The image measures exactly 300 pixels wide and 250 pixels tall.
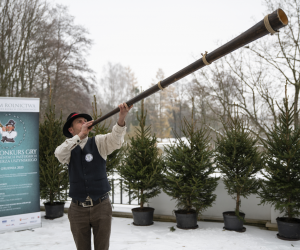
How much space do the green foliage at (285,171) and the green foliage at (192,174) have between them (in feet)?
3.58

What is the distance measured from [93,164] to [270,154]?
3.73 meters

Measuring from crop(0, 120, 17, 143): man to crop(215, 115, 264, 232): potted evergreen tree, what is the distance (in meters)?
4.30

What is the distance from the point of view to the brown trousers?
266 centimetres

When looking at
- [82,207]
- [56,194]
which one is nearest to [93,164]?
[82,207]

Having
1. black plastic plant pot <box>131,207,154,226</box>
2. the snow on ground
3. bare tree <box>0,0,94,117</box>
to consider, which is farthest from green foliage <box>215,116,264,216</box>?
bare tree <box>0,0,94,117</box>

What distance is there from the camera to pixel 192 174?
5.50m

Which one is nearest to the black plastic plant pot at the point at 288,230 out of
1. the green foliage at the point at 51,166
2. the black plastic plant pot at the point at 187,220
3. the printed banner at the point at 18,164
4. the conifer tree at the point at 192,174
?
the conifer tree at the point at 192,174

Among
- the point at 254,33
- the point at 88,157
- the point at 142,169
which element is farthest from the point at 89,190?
the point at 142,169

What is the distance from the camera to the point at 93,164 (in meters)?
2.76

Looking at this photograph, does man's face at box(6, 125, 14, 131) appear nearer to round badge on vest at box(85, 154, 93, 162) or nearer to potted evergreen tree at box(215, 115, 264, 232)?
round badge on vest at box(85, 154, 93, 162)

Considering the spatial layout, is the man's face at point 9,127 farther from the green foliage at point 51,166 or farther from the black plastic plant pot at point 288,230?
the black plastic plant pot at point 288,230

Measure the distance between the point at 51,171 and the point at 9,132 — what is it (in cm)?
143

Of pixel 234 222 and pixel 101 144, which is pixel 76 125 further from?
pixel 234 222

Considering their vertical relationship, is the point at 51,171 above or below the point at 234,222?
above
